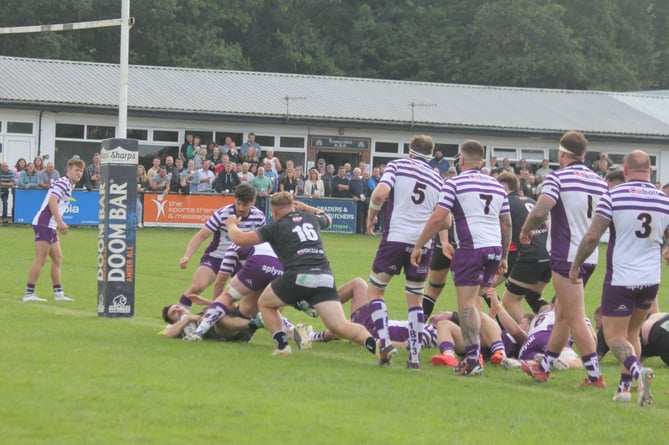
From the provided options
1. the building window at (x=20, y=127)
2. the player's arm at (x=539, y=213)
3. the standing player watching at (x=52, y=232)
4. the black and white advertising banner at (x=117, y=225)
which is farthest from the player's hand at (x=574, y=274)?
the building window at (x=20, y=127)

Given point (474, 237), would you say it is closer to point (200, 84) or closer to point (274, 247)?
point (274, 247)

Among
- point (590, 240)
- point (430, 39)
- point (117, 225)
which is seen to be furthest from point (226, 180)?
point (430, 39)

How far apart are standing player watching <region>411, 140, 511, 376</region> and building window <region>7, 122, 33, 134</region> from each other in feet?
98.3

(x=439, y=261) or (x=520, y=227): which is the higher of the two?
(x=520, y=227)

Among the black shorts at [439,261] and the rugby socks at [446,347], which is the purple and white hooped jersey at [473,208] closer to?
the rugby socks at [446,347]

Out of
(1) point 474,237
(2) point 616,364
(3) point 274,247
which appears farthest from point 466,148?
(2) point 616,364

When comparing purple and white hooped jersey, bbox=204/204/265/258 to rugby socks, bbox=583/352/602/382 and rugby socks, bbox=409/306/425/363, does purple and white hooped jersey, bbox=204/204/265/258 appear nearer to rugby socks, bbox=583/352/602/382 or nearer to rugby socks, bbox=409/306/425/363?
rugby socks, bbox=409/306/425/363

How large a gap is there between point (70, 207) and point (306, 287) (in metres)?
21.4

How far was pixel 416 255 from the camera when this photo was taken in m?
11.0

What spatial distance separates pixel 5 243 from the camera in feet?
85.5

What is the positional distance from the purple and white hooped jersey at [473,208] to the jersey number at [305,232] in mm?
1452

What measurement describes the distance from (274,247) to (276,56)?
52320mm

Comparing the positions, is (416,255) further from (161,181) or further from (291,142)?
(291,142)

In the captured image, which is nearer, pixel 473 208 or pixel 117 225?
pixel 473 208
